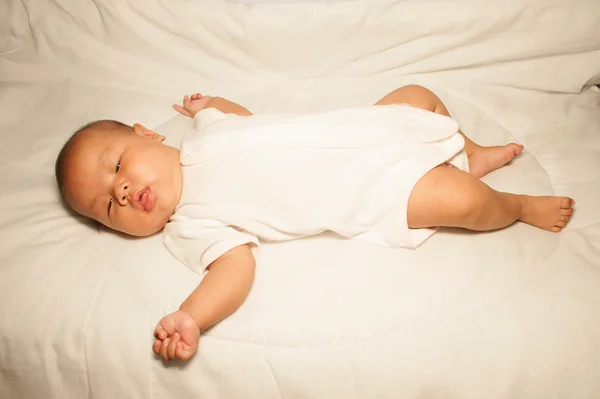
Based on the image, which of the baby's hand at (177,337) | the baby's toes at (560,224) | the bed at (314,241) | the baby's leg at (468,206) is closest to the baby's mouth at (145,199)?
the bed at (314,241)

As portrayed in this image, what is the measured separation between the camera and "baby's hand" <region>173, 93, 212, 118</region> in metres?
1.32

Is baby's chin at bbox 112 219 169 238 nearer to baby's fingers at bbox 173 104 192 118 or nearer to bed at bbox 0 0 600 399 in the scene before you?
bed at bbox 0 0 600 399

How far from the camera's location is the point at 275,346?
37.8 inches

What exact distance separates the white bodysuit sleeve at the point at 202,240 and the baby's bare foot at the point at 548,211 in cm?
54

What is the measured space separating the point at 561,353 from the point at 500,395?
0.13 m

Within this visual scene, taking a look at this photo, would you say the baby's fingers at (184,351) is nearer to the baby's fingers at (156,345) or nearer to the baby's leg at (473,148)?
the baby's fingers at (156,345)

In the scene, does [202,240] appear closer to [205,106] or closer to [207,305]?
[207,305]

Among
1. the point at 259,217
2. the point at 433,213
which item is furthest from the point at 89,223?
the point at 433,213

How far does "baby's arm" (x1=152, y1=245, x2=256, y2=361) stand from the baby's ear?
37 cm

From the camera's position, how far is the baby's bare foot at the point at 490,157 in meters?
1.16

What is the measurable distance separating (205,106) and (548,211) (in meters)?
0.80

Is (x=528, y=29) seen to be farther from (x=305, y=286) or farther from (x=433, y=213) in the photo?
(x=305, y=286)

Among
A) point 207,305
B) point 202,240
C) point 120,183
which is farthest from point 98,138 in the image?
point 207,305

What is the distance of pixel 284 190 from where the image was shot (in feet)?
3.45
